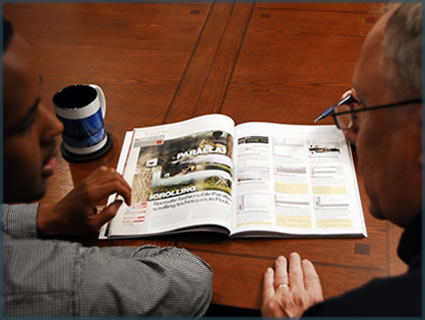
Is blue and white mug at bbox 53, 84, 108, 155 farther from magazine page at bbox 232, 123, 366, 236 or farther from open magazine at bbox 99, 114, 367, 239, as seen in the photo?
magazine page at bbox 232, 123, 366, 236

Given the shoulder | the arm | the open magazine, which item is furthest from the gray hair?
the arm

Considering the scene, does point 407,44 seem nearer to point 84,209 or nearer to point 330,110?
point 330,110

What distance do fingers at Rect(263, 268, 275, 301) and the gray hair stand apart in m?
0.45

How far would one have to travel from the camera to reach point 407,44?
66cm

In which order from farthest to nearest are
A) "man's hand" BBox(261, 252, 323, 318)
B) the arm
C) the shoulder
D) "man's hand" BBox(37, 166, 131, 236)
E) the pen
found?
the pen, "man's hand" BBox(37, 166, 131, 236), "man's hand" BBox(261, 252, 323, 318), the arm, the shoulder

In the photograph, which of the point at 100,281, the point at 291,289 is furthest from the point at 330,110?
the point at 100,281

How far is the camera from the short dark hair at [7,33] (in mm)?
647

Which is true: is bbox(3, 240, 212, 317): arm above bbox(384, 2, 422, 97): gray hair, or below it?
below

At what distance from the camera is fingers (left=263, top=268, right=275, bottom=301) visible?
858 mm

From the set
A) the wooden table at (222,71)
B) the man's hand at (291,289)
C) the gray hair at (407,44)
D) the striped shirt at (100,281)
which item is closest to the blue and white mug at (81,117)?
the wooden table at (222,71)

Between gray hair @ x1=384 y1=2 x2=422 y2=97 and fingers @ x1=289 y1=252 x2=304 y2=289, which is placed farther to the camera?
fingers @ x1=289 y1=252 x2=304 y2=289

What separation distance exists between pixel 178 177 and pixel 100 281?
0.36 meters

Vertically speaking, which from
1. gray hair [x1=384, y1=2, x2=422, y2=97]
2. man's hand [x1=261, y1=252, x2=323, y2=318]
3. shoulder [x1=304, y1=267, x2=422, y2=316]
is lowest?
man's hand [x1=261, y1=252, x2=323, y2=318]

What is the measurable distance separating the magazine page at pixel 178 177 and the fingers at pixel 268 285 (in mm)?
135
